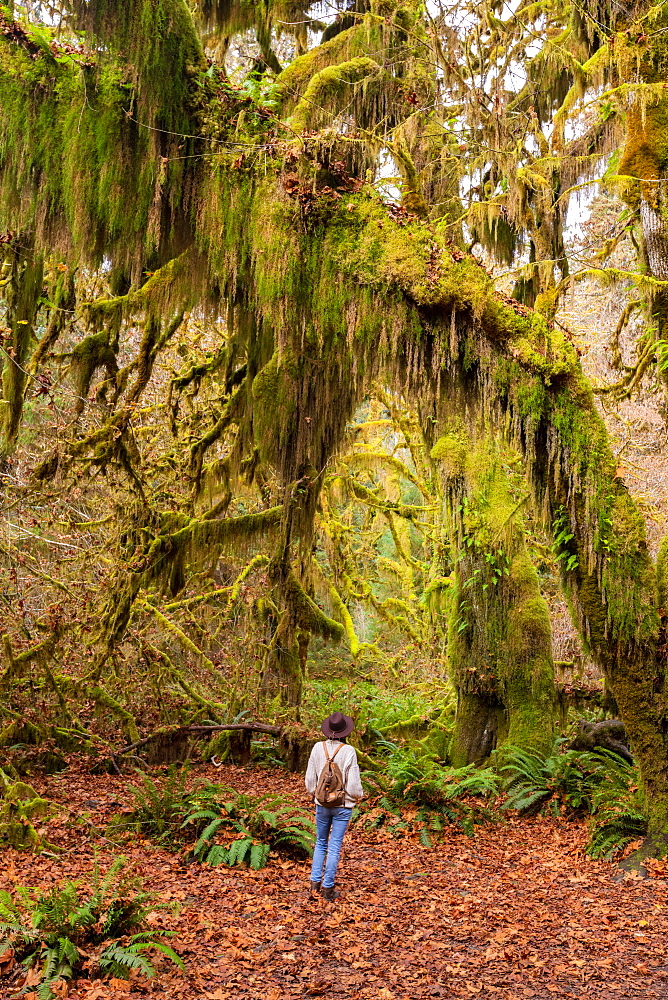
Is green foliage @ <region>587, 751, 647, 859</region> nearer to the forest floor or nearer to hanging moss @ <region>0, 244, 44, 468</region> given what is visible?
the forest floor

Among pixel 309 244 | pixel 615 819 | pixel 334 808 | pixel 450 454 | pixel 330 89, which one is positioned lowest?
pixel 615 819

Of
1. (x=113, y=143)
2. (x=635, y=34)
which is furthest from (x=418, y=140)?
(x=113, y=143)

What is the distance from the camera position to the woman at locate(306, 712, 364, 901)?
18.5ft

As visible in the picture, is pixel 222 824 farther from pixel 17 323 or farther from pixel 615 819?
pixel 17 323

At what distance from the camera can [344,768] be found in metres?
5.76

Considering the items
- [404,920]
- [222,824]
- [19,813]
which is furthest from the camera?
[222,824]

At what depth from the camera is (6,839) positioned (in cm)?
622

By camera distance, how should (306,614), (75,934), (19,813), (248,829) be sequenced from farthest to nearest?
1. (306,614)
2. (248,829)
3. (19,813)
4. (75,934)

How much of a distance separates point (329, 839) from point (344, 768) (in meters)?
0.56

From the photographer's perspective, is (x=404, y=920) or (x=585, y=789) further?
(x=585, y=789)

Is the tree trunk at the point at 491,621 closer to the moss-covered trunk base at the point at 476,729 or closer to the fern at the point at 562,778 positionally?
the moss-covered trunk base at the point at 476,729

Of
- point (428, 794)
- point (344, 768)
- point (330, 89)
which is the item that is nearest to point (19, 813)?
point (344, 768)

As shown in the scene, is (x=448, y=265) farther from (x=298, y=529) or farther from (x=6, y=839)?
(x=6, y=839)

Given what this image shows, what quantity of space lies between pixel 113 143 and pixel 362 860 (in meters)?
6.49
